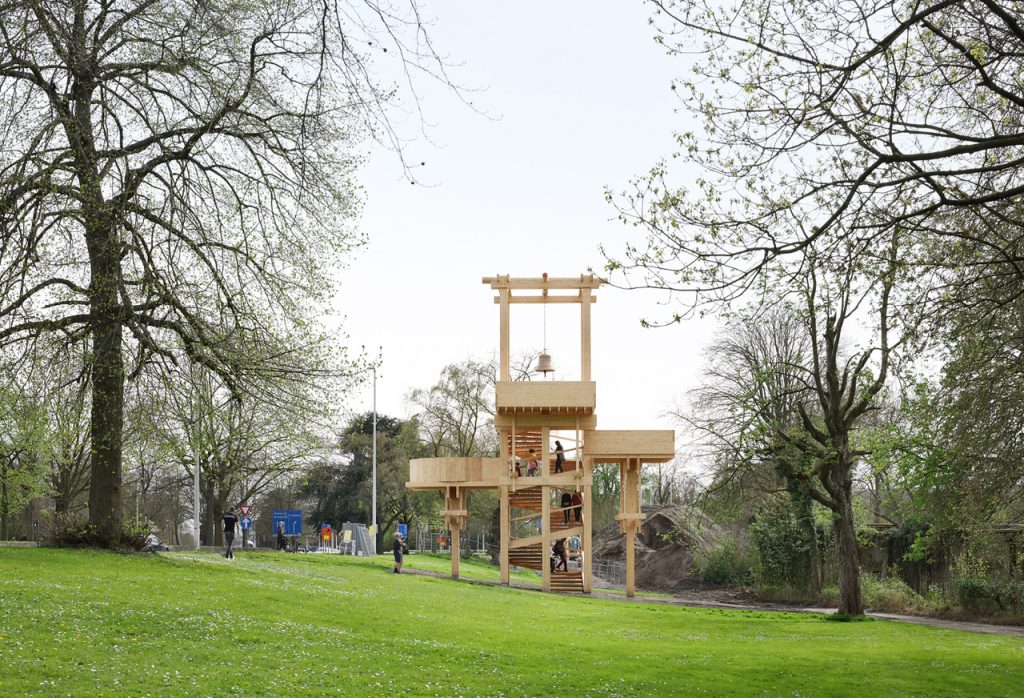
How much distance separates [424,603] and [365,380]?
5.47 meters

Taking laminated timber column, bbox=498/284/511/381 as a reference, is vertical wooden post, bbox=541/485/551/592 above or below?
below

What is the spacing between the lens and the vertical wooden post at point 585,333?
41219 mm

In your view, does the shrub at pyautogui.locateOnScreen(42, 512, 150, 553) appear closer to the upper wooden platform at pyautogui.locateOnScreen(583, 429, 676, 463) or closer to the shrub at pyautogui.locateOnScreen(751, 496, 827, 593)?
the upper wooden platform at pyautogui.locateOnScreen(583, 429, 676, 463)

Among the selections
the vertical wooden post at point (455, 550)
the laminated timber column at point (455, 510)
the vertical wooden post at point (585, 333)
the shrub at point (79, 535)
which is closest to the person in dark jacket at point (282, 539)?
the vertical wooden post at point (455, 550)

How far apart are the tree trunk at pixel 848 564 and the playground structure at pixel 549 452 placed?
8.44 metres

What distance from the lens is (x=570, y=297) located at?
4194 centimetres

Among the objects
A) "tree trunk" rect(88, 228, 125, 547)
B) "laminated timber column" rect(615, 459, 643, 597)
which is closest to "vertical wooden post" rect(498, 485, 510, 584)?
"laminated timber column" rect(615, 459, 643, 597)

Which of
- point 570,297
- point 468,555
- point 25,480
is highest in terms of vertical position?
point 570,297

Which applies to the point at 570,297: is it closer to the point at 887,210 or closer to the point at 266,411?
the point at 266,411

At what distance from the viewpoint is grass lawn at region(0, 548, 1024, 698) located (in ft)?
47.1

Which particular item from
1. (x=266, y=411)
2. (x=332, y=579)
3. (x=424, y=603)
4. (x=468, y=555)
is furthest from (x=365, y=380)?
(x=468, y=555)

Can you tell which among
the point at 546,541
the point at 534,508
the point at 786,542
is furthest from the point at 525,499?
the point at 786,542

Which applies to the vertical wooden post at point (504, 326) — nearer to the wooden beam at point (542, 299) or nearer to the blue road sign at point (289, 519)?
the wooden beam at point (542, 299)

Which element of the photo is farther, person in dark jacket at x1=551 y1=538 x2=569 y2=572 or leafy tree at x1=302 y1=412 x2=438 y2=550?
leafy tree at x1=302 y1=412 x2=438 y2=550
